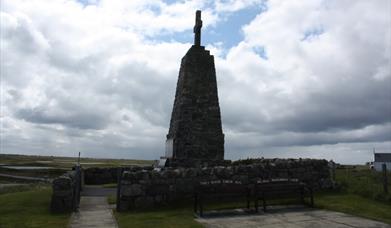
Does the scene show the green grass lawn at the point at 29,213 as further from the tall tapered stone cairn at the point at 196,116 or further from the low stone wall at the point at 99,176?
the low stone wall at the point at 99,176

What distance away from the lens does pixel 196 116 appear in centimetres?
1900

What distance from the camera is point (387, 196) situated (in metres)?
13.1

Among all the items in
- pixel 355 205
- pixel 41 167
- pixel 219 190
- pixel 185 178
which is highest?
pixel 41 167

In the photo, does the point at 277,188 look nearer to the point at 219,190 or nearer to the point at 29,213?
the point at 219,190

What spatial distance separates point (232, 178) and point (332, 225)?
194 inches

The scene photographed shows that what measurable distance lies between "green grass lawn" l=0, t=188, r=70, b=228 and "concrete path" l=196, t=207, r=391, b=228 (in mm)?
3993

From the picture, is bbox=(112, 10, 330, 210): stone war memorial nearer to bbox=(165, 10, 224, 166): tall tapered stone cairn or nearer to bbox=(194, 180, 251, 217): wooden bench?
bbox=(165, 10, 224, 166): tall tapered stone cairn

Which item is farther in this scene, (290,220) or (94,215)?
(94,215)

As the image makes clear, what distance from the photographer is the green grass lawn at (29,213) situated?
10.5 m

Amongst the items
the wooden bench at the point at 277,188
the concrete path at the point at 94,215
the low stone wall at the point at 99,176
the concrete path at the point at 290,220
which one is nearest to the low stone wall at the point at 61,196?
the concrete path at the point at 94,215

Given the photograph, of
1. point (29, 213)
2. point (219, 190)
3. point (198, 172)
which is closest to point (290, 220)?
point (219, 190)

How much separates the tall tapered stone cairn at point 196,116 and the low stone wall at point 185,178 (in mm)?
4596

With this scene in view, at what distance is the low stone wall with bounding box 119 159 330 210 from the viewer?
1281 centimetres

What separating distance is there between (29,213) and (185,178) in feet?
16.0
